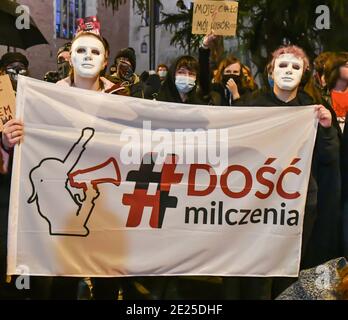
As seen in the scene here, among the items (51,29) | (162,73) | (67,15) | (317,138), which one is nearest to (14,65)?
(51,29)

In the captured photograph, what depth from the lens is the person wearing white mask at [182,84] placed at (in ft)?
12.2

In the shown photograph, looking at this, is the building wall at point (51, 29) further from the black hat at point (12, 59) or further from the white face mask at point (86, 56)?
the white face mask at point (86, 56)

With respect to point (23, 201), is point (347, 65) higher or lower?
higher

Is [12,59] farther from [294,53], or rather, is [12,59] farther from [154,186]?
[294,53]

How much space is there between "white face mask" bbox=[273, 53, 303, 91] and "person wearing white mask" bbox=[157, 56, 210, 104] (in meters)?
0.55

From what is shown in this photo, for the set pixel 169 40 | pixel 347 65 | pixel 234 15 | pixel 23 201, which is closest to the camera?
pixel 23 201

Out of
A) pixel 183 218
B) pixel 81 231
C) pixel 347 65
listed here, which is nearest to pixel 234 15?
pixel 347 65

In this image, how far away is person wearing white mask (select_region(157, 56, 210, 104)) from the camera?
372 cm

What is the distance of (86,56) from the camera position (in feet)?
11.2

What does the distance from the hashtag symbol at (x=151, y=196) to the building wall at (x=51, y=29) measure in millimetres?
1744

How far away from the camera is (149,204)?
134 inches

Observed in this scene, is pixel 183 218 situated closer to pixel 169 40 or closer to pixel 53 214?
pixel 53 214

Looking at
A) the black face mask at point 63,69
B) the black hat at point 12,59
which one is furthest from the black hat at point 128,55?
the black hat at point 12,59
